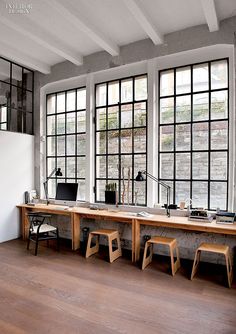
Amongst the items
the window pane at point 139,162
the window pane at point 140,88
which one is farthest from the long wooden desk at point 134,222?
the window pane at point 140,88

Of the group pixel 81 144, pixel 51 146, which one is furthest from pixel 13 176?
pixel 81 144

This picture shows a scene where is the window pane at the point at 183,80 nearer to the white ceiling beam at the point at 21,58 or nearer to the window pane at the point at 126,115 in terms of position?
the window pane at the point at 126,115

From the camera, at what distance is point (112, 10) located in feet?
11.1

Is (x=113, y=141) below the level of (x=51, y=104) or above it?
below

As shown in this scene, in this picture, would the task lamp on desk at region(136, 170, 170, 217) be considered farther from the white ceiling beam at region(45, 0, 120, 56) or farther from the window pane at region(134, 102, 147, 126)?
the white ceiling beam at region(45, 0, 120, 56)

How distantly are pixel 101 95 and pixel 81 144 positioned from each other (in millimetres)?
1086

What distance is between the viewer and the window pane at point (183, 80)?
12.9 feet

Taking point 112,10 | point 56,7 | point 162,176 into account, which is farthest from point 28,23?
point 162,176

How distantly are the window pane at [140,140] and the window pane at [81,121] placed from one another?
3.93 feet

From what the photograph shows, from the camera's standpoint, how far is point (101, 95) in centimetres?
477

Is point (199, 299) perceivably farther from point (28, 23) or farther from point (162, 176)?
point (28, 23)

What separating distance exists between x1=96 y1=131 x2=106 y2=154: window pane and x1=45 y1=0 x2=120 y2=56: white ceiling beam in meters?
1.52

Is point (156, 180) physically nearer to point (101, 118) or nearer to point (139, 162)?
point (139, 162)

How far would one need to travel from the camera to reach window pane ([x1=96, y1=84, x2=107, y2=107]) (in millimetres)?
4734
